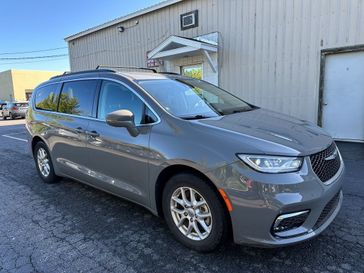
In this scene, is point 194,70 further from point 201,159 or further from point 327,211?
point 327,211

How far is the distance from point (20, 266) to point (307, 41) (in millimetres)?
7677

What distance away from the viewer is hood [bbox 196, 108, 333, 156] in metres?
2.28

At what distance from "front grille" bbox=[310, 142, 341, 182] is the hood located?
52 mm

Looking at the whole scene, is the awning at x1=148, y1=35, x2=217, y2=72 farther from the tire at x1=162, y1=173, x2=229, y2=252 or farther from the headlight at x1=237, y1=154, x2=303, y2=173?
the headlight at x1=237, y1=154, x2=303, y2=173

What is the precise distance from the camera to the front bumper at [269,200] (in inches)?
83.7

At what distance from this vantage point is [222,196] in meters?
2.32

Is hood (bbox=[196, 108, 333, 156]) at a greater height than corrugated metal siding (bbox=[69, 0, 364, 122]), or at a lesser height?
lesser

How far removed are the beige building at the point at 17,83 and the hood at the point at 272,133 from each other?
149 feet

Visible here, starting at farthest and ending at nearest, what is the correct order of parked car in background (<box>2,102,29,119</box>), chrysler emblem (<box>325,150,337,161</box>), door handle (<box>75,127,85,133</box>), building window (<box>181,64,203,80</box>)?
parked car in background (<box>2,102,29,119</box>) → building window (<box>181,64,203,80</box>) → door handle (<box>75,127,85,133</box>) → chrysler emblem (<box>325,150,337,161</box>)

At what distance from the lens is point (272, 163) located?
220cm

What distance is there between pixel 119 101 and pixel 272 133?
1.80 meters

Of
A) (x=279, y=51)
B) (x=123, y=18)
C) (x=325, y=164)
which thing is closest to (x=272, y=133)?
(x=325, y=164)

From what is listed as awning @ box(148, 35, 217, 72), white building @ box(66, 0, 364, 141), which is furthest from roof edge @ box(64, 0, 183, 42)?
awning @ box(148, 35, 217, 72)

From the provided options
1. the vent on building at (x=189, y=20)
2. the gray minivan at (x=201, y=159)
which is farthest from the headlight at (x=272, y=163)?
the vent on building at (x=189, y=20)
